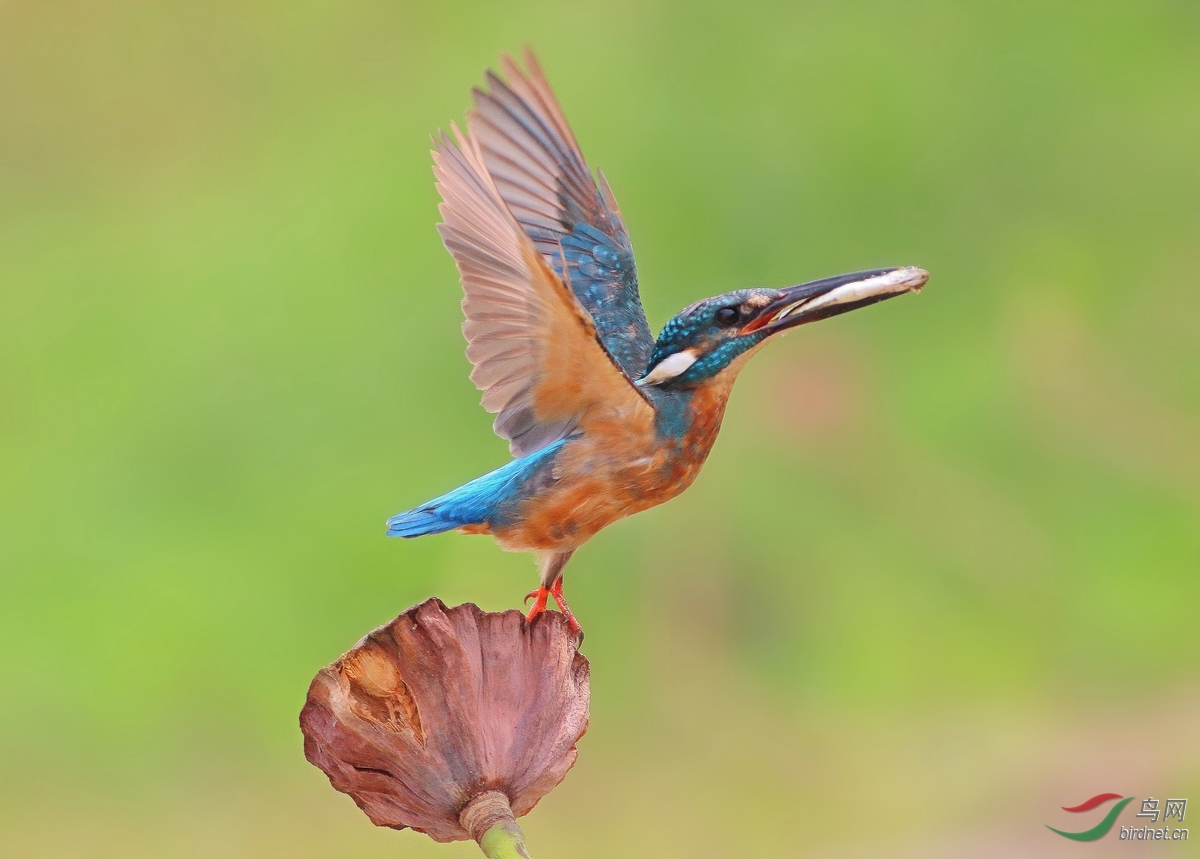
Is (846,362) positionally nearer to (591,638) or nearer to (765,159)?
(765,159)

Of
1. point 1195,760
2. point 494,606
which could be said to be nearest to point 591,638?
point 494,606

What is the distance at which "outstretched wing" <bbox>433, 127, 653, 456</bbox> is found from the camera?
1.39 metres

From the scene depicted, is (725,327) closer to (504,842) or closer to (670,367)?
(670,367)

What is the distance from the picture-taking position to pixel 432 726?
1.05 meters

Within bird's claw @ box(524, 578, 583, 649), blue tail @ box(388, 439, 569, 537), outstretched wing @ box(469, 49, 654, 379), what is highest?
outstretched wing @ box(469, 49, 654, 379)

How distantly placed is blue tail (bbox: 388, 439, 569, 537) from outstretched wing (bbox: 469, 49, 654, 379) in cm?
25

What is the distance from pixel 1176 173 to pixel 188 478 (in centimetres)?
304

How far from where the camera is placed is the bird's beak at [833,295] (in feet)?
4.26

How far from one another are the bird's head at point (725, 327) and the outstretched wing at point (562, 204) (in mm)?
199

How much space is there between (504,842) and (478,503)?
642 mm
